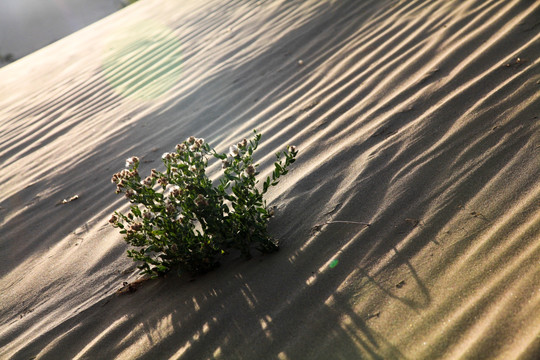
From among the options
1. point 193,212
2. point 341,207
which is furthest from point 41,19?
point 341,207

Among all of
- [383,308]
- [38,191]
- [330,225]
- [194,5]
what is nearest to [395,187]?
[330,225]

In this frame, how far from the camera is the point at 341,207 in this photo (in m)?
2.31

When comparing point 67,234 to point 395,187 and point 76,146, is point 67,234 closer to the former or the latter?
point 76,146

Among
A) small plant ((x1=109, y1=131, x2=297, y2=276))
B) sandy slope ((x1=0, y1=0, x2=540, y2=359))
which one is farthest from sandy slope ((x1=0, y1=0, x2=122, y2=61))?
small plant ((x1=109, y1=131, x2=297, y2=276))

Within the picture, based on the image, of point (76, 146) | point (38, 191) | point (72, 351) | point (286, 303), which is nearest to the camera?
point (286, 303)

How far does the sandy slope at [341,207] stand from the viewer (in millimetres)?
1667

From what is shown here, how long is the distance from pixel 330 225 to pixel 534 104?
128cm

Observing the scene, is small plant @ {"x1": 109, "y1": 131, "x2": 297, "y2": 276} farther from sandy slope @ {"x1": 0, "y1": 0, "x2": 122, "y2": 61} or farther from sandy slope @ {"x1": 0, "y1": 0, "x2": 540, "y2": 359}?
sandy slope @ {"x1": 0, "y1": 0, "x2": 122, "y2": 61}

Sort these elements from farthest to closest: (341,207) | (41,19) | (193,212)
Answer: (41,19)
(341,207)
(193,212)

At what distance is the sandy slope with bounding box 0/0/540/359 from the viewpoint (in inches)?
65.6

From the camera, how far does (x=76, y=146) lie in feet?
15.0

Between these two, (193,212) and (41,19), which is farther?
(41,19)

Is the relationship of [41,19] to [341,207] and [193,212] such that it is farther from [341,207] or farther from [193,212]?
[341,207]

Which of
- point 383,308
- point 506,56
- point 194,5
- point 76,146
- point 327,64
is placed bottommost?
point 383,308
